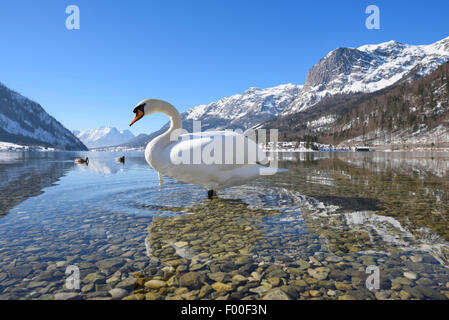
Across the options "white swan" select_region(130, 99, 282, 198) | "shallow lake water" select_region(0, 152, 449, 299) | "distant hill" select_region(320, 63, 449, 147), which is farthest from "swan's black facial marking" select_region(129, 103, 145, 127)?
"distant hill" select_region(320, 63, 449, 147)

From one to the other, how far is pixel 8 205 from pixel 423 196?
14440 mm

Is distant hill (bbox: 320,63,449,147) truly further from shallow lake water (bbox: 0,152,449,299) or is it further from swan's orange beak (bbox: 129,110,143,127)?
swan's orange beak (bbox: 129,110,143,127)

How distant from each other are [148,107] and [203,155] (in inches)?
112

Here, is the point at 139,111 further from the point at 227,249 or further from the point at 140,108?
the point at 227,249

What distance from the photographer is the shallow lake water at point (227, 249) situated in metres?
3.27

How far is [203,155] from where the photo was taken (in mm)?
6922

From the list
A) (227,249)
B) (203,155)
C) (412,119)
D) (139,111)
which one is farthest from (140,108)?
(412,119)

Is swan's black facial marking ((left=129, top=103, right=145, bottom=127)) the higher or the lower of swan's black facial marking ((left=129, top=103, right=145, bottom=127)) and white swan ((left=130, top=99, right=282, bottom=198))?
the higher

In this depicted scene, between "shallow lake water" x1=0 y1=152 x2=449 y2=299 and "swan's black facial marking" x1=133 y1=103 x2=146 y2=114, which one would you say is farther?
"swan's black facial marking" x1=133 y1=103 x2=146 y2=114

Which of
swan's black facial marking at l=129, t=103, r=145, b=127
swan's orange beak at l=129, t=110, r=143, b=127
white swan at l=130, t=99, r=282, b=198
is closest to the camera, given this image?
white swan at l=130, t=99, r=282, b=198

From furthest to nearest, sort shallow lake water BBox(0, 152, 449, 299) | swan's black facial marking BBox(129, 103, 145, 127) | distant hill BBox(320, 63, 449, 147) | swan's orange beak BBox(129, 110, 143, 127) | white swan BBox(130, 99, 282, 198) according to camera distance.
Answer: distant hill BBox(320, 63, 449, 147) < swan's black facial marking BBox(129, 103, 145, 127) < swan's orange beak BBox(129, 110, 143, 127) < white swan BBox(130, 99, 282, 198) < shallow lake water BBox(0, 152, 449, 299)

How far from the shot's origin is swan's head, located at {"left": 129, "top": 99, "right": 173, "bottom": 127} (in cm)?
807
